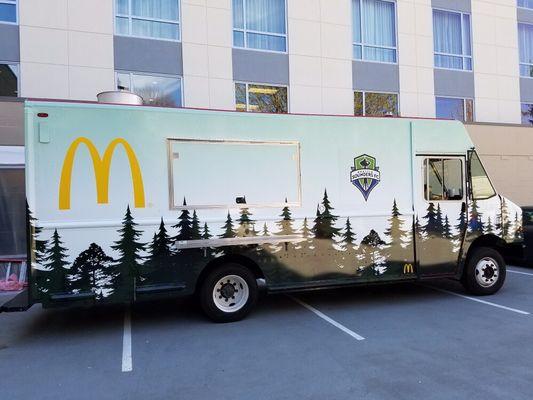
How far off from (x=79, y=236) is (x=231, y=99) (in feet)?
27.1

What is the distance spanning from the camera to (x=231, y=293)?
6832 mm

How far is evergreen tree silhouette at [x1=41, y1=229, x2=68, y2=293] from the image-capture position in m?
5.96

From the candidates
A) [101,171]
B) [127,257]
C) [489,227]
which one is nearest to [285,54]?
[489,227]

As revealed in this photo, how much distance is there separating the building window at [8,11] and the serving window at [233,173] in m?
8.17

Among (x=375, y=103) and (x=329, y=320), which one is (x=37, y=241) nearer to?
(x=329, y=320)

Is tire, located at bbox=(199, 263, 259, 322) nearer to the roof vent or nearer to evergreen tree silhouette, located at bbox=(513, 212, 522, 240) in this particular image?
the roof vent

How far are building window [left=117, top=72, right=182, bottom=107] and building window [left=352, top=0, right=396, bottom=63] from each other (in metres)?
5.83

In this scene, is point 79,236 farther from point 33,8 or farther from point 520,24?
point 520,24

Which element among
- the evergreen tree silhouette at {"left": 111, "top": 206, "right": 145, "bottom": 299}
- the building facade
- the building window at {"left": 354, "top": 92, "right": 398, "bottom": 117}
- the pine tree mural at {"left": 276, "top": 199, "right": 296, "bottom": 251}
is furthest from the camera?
the building window at {"left": 354, "top": 92, "right": 398, "bottom": 117}

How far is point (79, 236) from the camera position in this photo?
6062 mm

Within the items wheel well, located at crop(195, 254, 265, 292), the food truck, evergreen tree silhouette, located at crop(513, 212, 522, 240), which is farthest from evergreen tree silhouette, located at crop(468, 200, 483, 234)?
wheel well, located at crop(195, 254, 265, 292)

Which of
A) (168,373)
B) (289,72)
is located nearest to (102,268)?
(168,373)

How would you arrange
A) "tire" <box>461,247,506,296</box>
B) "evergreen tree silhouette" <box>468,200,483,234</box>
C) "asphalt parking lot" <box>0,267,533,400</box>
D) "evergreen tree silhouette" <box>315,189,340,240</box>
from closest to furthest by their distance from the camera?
"asphalt parking lot" <box>0,267,533,400</box>
"evergreen tree silhouette" <box>315,189,340,240</box>
"evergreen tree silhouette" <box>468,200,483,234</box>
"tire" <box>461,247,506,296</box>

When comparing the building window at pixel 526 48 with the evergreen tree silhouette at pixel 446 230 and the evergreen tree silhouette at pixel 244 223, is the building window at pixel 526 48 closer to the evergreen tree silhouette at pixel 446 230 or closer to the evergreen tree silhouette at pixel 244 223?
the evergreen tree silhouette at pixel 446 230
